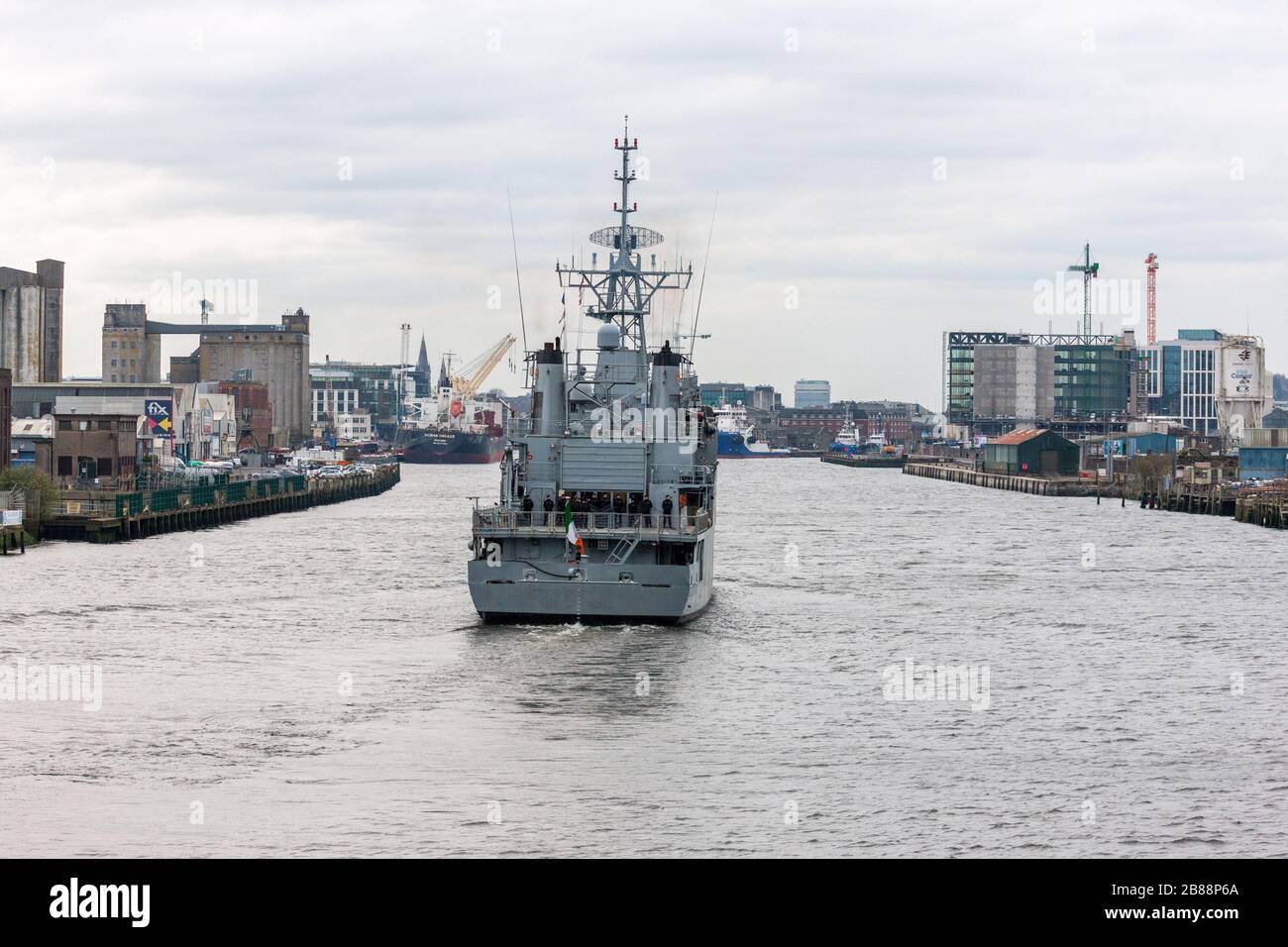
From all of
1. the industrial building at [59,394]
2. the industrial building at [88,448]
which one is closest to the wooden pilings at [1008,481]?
the industrial building at [59,394]

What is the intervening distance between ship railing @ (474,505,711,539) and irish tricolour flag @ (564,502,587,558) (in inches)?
7.7

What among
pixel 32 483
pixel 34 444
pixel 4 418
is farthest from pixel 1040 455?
pixel 32 483

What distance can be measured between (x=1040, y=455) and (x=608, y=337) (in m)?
130

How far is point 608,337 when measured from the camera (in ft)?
151

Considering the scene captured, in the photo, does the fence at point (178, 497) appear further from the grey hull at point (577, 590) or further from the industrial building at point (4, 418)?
the grey hull at point (577, 590)

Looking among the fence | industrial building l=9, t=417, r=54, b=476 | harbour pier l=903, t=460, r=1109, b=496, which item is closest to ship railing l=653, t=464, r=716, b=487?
the fence

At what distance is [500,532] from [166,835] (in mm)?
18831

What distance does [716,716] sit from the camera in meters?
31.4

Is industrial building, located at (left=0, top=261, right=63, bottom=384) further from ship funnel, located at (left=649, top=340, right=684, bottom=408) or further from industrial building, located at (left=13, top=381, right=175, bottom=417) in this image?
ship funnel, located at (left=649, top=340, right=684, bottom=408)

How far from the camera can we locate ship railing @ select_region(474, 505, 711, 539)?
40.1 metres
